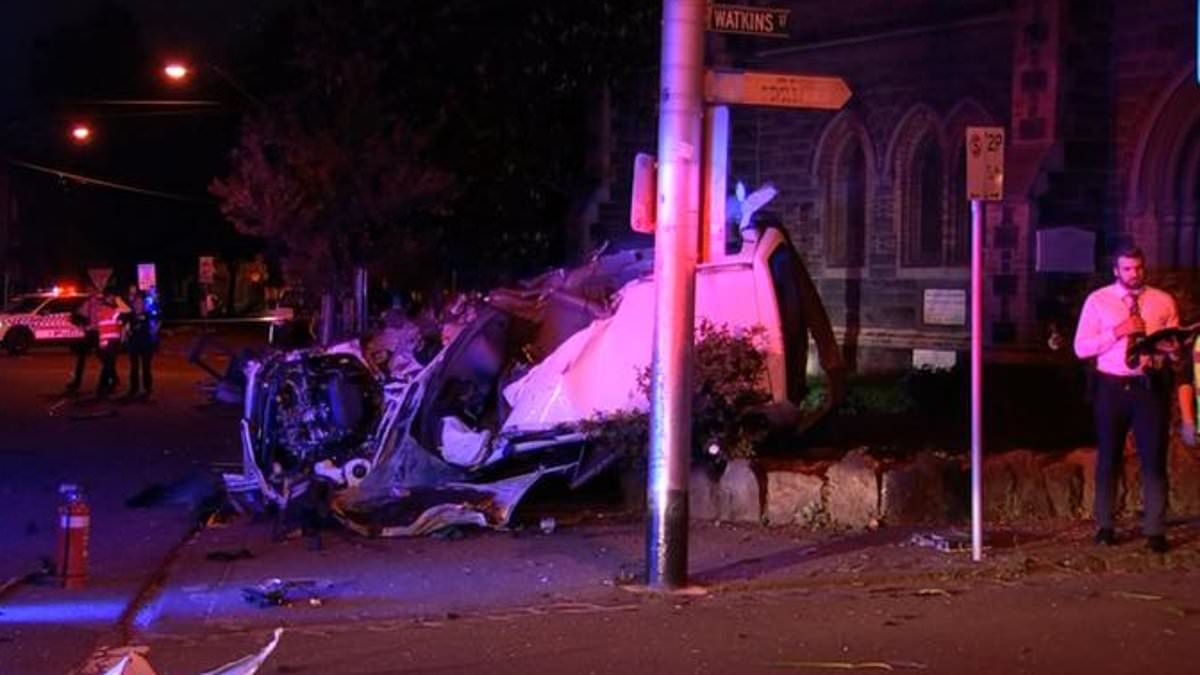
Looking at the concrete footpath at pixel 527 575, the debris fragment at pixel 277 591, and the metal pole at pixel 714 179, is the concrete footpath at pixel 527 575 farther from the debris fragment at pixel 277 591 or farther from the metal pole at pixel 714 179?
the metal pole at pixel 714 179

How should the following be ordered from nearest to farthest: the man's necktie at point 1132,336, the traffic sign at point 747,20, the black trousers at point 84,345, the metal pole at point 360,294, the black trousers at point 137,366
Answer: the traffic sign at point 747,20, the man's necktie at point 1132,336, the black trousers at point 137,366, the black trousers at point 84,345, the metal pole at point 360,294

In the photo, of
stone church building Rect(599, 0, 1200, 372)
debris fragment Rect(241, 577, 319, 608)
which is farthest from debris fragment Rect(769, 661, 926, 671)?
stone church building Rect(599, 0, 1200, 372)

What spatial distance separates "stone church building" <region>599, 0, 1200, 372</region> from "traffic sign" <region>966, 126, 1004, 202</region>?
22.6ft

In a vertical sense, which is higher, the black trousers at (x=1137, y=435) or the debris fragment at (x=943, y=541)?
the black trousers at (x=1137, y=435)

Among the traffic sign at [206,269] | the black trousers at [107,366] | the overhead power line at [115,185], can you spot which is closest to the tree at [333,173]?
the black trousers at [107,366]

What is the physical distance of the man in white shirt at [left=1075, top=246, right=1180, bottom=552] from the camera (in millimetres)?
9125

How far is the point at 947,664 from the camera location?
22.2 feet

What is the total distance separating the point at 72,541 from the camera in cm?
906

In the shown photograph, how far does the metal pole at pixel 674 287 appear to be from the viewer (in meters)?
8.41

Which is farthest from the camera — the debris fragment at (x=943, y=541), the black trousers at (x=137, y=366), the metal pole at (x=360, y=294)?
the metal pole at (x=360, y=294)

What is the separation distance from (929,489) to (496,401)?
3350 mm

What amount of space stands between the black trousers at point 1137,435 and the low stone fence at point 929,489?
115 centimetres

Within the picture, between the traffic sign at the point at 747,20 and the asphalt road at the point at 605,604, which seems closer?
the asphalt road at the point at 605,604

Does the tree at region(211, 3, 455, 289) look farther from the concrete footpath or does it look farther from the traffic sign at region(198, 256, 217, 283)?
the traffic sign at region(198, 256, 217, 283)
